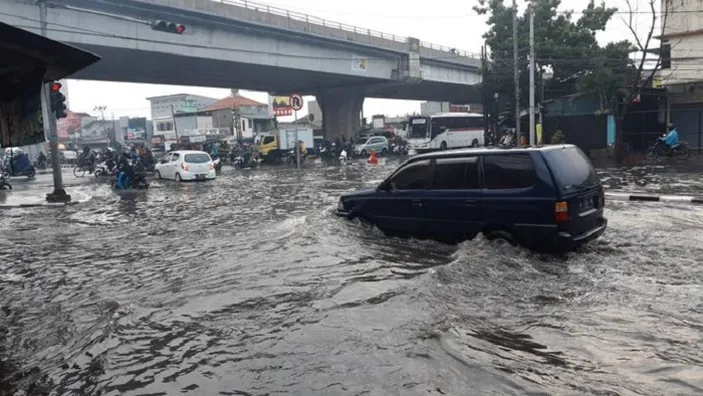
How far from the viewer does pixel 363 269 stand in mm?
7480

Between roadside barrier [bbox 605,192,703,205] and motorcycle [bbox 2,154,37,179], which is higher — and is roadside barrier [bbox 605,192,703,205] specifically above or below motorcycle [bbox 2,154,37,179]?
below

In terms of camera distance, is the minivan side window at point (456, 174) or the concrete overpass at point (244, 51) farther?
the concrete overpass at point (244, 51)

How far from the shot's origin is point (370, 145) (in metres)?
45.5

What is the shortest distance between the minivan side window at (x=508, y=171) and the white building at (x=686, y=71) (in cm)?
2848

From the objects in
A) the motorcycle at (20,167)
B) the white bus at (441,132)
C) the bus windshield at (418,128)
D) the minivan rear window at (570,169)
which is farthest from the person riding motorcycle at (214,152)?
the minivan rear window at (570,169)

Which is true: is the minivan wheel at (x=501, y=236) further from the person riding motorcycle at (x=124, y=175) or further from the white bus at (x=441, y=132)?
the white bus at (x=441, y=132)

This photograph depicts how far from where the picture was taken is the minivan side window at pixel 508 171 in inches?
292

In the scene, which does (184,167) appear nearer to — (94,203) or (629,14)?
(94,203)

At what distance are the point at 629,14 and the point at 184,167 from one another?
69.6 feet

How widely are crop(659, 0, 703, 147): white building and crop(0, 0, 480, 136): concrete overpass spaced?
17.1 m

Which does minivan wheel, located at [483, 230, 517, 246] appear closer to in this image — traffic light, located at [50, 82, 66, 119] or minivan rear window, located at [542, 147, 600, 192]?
minivan rear window, located at [542, 147, 600, 192]

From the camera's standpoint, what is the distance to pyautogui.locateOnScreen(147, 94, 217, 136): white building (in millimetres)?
87338

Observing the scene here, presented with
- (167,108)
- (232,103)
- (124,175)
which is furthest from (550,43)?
(167,108)

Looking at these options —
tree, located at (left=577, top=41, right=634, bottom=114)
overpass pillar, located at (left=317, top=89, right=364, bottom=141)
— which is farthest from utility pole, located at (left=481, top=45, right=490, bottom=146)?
overpass pillar, located at (left=317, top=89, right=364, bottom=141)
